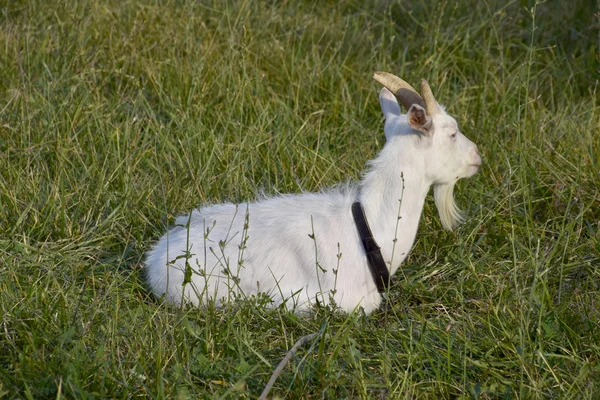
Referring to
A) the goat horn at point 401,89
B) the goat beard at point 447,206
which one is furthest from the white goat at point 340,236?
the goat beard at point 447,206

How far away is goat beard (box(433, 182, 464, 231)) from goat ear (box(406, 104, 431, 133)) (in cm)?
42

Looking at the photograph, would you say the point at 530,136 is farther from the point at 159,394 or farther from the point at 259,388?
the point at 159,394

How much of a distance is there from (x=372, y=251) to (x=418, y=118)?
0.61 metres

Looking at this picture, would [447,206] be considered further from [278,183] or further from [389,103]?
[278,183]

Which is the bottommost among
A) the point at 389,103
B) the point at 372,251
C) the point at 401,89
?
the point at 372,251

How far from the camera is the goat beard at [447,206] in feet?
13.7

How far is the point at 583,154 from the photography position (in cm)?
473

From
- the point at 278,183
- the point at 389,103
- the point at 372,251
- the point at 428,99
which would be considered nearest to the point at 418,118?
the point at 428,99

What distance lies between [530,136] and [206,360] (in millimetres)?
2583

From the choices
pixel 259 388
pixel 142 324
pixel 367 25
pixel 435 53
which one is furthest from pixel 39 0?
pixel 259 388

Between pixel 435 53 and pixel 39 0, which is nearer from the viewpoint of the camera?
pixel 435 53

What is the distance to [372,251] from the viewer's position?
12.8 ft

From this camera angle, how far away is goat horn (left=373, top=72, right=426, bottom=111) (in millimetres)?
3934

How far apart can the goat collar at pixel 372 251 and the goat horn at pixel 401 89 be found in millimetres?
510
